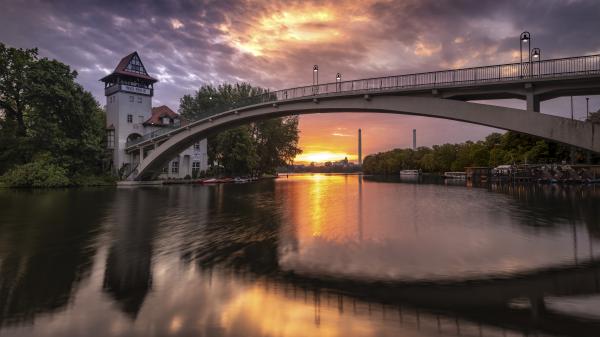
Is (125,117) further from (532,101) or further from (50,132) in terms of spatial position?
(532,101)

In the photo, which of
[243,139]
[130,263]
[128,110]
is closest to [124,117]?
[128,110]

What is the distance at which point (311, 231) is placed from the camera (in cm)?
1359

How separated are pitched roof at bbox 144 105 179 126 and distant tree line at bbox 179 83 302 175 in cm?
→ 531

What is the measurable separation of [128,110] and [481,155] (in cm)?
7362

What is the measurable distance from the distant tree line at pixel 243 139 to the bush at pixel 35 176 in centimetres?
2272

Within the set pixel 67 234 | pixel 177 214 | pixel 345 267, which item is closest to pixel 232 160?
pixel 177 214

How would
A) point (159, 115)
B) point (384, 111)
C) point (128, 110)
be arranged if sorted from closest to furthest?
point (384, 111), point (128, 110), point (159, 115)

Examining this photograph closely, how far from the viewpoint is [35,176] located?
39.3 metres

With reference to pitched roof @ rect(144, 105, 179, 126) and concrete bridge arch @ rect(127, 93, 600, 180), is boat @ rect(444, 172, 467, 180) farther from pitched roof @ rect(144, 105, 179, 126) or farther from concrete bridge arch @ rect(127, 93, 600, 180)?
pitched roof @ rect(144, 105, 179, 126)

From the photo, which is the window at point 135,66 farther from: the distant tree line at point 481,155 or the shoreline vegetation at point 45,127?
the distant tree line at point 481,155

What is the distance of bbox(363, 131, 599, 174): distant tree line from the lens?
57.2 metres

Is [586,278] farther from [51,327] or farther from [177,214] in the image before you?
[177,214]

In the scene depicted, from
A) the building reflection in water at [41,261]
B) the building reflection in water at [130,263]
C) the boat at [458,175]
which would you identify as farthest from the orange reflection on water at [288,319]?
the boat at [458,175]

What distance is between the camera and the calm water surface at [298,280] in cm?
524
